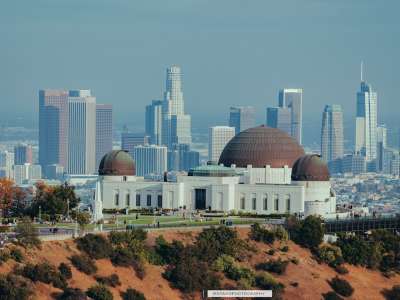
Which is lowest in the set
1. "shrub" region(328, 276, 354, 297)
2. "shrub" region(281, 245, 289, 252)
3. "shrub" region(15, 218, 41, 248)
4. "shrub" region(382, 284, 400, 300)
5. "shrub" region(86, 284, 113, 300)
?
"shrub" region(382, 284, 400, 300)

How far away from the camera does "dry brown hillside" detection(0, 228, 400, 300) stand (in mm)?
90562

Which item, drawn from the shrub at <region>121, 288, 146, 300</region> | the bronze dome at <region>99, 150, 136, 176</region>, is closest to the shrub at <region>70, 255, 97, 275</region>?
the shrub at <region>121, 288, 146, 300</region>

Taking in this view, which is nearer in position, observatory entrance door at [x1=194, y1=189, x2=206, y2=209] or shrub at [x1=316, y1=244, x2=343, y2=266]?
shrub at [x1=316, y1=244, x2=343, y2=266]

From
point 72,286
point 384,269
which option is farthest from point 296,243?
point 72,286

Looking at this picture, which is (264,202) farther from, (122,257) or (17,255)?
(17,255)

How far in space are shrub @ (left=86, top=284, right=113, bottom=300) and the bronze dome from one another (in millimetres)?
47819

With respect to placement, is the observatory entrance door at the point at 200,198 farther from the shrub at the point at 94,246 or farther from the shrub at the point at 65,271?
the shrub at the point at 65,271

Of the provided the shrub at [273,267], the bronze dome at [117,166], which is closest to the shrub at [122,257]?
the shrub at [273,267]

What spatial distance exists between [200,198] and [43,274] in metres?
44.5

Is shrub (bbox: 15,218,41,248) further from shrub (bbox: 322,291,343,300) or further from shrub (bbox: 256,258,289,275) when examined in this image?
shrub (bbox: 322,291,343,300)

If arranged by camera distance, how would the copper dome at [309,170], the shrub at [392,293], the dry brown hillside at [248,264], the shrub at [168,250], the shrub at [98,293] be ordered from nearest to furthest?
the shrub at [98,293]
the dry brown hillside at [248,264]
the shrub at [168,250]
the shrub at [392,293]
the copper dome at [309,170]

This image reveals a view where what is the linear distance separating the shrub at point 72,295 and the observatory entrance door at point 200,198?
4389cm

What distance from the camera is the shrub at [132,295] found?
297 feet

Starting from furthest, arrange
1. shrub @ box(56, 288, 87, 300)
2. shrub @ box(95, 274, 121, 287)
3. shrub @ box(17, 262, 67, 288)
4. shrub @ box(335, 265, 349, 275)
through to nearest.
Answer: shrub @ box(335, 265, 349, 275), shrub @ box(95, 274, 121, 287), shrub @ box(17, 262, 67, 288), shrub @ box(56, 288, 87, 300)
